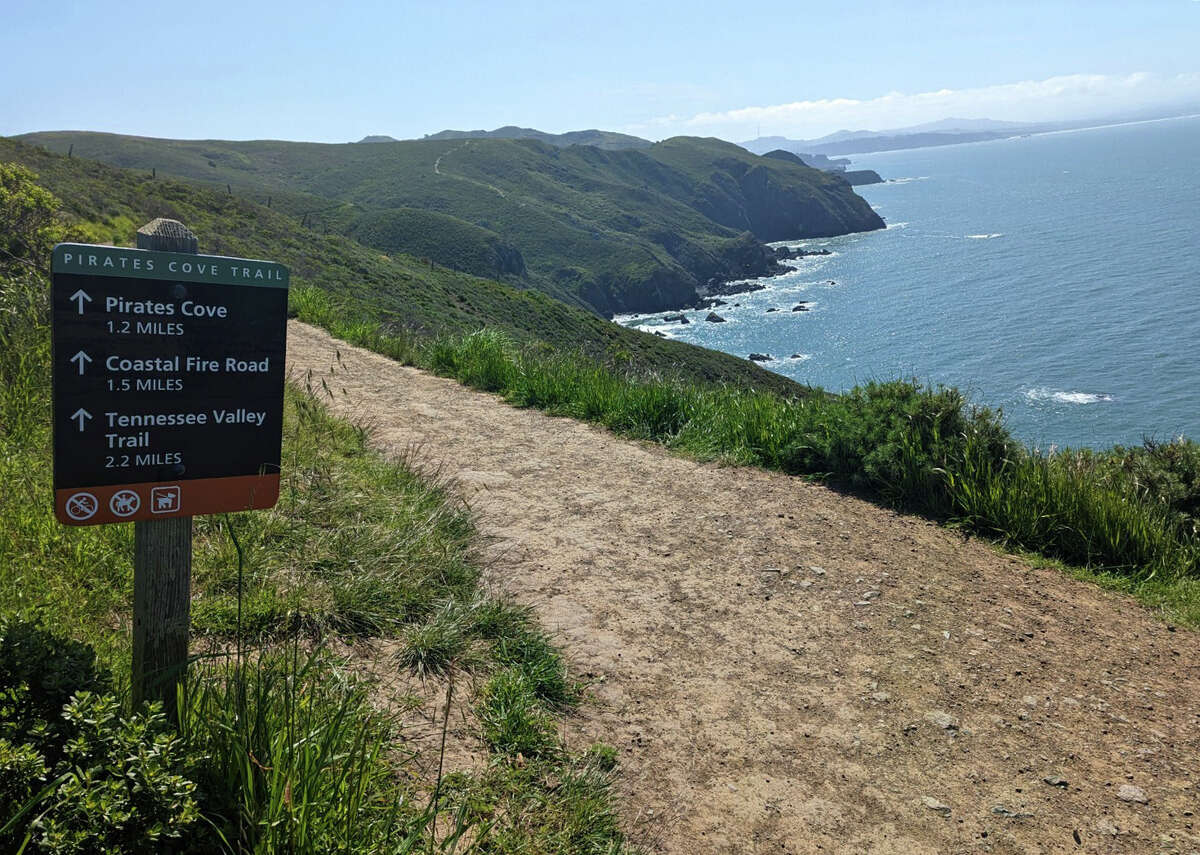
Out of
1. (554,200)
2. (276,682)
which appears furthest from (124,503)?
(554,200)

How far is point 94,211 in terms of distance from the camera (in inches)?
981

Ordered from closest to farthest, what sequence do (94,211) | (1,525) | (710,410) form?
(1,525) → (710,410) → (94,211)

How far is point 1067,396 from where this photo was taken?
45.9m

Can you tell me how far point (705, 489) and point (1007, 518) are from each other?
6.95ft

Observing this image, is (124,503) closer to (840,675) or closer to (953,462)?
(840,675)

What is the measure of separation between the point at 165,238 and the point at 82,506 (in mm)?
777

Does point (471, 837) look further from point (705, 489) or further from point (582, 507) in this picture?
point (705, 489)

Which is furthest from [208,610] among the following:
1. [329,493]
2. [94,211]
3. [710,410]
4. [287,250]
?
[287,250]

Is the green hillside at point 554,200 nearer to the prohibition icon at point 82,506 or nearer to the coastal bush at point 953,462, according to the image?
the coastal bush at point 953,462

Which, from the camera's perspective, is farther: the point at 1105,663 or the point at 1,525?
the point at 1105,663

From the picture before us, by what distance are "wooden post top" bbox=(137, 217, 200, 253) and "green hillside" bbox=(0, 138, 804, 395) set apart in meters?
15.0

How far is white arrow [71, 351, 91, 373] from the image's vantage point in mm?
2111

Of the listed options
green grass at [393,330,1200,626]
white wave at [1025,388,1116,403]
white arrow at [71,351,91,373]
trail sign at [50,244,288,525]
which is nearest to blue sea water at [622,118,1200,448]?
white wave at [1025,388,1116,403]

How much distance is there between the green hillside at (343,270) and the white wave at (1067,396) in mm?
15069
